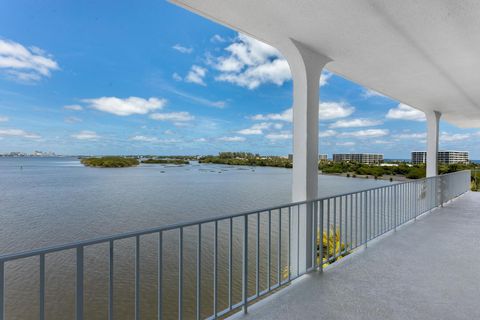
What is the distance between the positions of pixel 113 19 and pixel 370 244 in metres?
32.8

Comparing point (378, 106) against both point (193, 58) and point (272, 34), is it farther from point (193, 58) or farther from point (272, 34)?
point (272, 34)

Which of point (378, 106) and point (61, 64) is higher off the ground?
point (61, 64)

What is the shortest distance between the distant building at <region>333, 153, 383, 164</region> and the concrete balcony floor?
11.2 meters

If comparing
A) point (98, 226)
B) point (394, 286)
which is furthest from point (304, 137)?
point (98, 226)

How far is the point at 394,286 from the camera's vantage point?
94.0 inches

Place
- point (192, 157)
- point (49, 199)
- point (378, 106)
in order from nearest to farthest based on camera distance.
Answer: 1. point (49, 199)
2. point (378, 106)
3. point (192, 157)

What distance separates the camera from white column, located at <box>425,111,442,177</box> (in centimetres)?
655

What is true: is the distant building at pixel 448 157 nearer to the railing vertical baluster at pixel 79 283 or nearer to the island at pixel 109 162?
the railing vertical baluster at pixel 79 283

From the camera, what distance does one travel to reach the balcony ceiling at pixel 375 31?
217 centimetres

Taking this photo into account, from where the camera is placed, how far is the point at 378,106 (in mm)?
33000

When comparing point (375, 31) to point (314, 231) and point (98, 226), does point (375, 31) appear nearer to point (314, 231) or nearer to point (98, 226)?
point (314, 231)

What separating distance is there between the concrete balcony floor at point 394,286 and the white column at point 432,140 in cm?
338

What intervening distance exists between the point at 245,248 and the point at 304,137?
1.42 meters

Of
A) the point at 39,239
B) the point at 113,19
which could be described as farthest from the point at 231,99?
the point at 39,239
